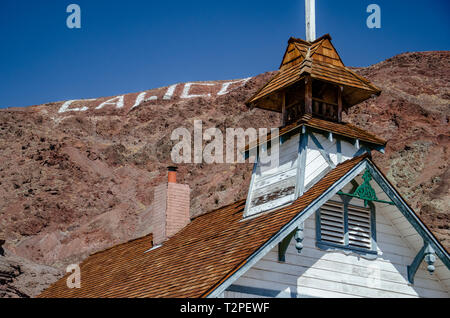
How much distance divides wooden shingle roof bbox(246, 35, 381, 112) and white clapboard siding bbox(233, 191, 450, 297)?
3051 mm

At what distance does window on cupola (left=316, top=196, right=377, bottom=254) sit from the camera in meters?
11.3

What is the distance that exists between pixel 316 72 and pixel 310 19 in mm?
2096

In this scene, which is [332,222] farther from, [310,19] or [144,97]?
[144,97]

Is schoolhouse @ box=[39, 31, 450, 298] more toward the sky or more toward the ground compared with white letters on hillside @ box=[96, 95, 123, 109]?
more toward the ground

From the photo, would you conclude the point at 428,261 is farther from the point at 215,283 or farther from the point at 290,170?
the point at 215,283

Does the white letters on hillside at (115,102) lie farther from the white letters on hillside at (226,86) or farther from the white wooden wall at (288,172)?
the white wooden wall at (288,172)

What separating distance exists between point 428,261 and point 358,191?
183 cm

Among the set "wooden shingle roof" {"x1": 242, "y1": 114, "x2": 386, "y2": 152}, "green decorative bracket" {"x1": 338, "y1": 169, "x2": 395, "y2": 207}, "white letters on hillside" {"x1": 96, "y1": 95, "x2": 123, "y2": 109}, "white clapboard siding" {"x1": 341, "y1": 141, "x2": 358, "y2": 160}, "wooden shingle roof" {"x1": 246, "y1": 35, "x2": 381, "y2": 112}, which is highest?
"white letters on hillside" {"x1": 96, "y1": 95, "x2": 123, "y2": 109}

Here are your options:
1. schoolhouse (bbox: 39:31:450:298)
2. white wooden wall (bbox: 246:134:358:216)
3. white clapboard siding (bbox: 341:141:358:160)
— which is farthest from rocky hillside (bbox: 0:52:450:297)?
white wooden wall (bbox: 246:134:358:216)

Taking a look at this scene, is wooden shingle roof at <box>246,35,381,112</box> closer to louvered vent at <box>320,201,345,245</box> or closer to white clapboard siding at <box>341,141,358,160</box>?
white clapboard siding at <box>341,141,358,160</box>

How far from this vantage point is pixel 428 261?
11227 mm

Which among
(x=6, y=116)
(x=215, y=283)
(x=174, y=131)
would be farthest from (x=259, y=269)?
(x=6, y=116)

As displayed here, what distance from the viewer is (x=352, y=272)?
11125 millimetres

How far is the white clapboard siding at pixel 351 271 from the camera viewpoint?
10.3 meters
